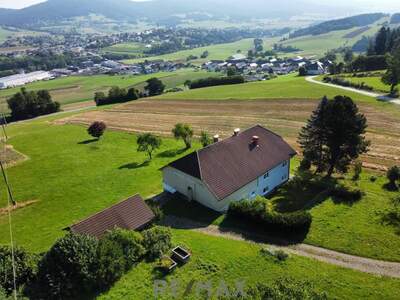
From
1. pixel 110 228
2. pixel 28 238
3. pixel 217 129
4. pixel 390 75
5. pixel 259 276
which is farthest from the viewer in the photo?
pixel 390 75

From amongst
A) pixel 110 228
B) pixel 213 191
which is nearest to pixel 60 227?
pixel 110 228

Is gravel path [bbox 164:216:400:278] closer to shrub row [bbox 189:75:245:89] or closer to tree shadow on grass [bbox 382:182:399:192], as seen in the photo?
tree shadow on grass [bbox 382:182:399:192]

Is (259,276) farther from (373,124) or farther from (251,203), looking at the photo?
(373,124)

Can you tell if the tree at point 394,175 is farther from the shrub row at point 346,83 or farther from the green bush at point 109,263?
the shrub row at point 346,83

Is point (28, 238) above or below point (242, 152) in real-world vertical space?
below

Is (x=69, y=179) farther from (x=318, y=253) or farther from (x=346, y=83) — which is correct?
(x=346, y=83)

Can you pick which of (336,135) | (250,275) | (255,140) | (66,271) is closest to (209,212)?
(255,140)

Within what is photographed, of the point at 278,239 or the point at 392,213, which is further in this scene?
the point at 392,213
